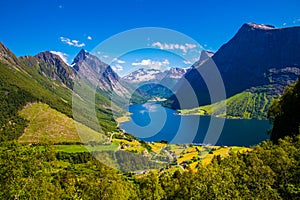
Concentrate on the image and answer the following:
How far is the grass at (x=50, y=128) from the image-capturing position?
445ft

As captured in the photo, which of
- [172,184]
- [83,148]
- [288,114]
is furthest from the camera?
[83,148]

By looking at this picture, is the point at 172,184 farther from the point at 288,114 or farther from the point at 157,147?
the point at 157,147

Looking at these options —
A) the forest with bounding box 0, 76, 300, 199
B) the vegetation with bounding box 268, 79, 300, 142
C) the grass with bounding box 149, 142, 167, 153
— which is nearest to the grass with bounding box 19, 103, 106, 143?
the grass with bounding box 149, 142, 167, 153

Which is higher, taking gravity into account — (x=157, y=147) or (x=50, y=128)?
(x=50, y=128)

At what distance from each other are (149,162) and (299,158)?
78960 mm

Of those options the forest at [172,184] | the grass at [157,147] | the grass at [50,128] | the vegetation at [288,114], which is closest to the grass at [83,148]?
the grass at [50,128]

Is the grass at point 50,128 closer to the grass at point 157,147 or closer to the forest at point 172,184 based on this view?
the grass at point 157,147

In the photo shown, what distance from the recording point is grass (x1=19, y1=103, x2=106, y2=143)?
136m

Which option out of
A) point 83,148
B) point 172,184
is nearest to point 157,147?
point 83,148

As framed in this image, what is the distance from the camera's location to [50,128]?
5738 inches

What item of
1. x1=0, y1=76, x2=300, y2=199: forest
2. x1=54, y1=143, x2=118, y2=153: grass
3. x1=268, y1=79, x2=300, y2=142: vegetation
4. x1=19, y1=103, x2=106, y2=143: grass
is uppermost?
x1=19, y1=103, x2=106, y2=143: grass

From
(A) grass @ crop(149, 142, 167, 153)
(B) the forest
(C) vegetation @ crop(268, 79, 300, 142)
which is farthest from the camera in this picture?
(A) grass @ crop(149, 142, 167, 153)

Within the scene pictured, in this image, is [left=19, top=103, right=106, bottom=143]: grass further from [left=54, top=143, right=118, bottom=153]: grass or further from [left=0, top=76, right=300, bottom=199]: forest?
[left=0, top=76, right=300, bottom=199]: forest

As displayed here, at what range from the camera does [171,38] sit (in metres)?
22.8
